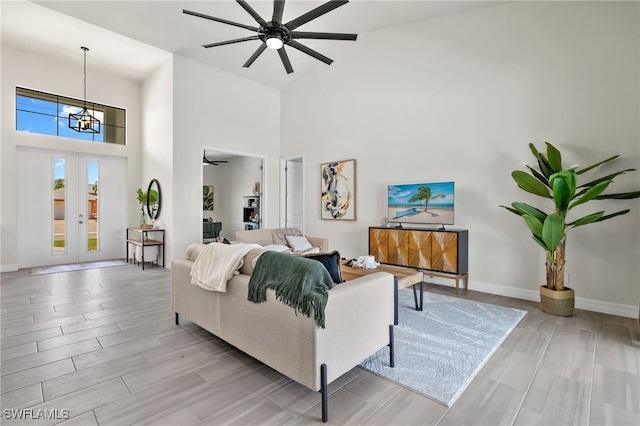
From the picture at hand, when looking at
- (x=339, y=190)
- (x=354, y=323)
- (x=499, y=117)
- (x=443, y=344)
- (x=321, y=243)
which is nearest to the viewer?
(x=354, y=323)

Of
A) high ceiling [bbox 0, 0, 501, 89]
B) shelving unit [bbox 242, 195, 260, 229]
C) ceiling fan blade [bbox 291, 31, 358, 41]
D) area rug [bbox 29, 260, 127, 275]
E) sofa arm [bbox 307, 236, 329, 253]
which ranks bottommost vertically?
area rug [bbox 29, 260, 127, 275]

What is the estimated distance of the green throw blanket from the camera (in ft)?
5.65

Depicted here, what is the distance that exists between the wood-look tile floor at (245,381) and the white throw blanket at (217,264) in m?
0.60

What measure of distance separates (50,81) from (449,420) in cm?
833

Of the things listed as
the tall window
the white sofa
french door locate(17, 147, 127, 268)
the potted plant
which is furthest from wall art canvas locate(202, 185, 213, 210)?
the potted plant

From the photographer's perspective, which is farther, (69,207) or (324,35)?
(69,207)

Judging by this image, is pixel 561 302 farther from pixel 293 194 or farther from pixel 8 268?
pixel 8 268

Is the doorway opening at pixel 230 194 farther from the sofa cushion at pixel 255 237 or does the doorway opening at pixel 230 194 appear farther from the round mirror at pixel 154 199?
the sofa cushion at pixel 255 237

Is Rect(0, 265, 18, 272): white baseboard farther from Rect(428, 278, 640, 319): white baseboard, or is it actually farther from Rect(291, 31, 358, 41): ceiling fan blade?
Rect(428, 278, 640, 319): white baseboard

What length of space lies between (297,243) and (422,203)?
2.09 m

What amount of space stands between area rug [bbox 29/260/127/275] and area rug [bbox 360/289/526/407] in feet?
19.1

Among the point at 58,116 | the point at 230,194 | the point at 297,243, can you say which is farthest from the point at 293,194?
the point at 58,116

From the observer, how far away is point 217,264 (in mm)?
2432

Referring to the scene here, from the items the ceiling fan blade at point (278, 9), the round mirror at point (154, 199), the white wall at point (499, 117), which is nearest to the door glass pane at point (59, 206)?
the round mirror at point (154, 199)
